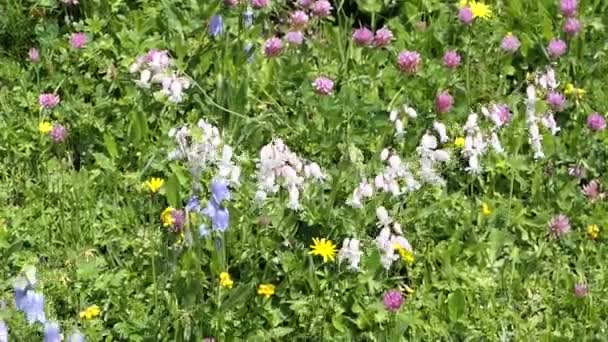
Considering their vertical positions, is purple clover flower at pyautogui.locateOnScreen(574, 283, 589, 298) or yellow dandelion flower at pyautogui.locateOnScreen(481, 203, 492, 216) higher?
yellow dandelion flower at pyautogui.locateOnScreen(481, 203, 492, 216)

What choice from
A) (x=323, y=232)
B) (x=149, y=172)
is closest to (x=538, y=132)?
(x=323, y=232)

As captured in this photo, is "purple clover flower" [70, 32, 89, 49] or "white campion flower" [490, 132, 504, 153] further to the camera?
"purple clover flower" [70, 32, 89, 49]

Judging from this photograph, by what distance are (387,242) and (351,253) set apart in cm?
13

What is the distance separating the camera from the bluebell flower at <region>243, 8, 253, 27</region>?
4.13 meters

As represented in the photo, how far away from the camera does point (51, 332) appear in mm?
2658

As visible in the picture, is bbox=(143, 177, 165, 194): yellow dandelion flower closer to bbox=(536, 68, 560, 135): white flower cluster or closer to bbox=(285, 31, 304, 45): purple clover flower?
bbox=(285, 31, 304, 45): purple clover flower

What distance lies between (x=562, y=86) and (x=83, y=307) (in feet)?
6.81

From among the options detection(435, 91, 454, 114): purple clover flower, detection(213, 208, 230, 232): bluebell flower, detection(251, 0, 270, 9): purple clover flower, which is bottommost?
detection(435, 91, 454, 114): purple clover flower

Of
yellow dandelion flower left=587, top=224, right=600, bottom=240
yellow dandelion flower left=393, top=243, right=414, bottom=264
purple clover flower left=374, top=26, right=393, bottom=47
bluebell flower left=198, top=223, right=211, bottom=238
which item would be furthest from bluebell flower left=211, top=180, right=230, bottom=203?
purple clover flower left=374, top=26, right=393, bottom=47

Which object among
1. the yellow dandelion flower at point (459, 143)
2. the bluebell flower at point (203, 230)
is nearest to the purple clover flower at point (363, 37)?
the yellow dandelion flower at point (459, 143)

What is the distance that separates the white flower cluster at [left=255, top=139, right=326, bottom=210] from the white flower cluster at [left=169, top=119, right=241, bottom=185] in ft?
0.28

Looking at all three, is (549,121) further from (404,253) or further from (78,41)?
(78,41)

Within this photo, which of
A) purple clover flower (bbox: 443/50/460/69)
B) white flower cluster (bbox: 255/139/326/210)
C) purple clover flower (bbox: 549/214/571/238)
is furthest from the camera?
purple clover flower (bbox: 443/50/460/69)

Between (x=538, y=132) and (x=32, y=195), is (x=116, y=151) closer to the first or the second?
(x=32, y=195)
